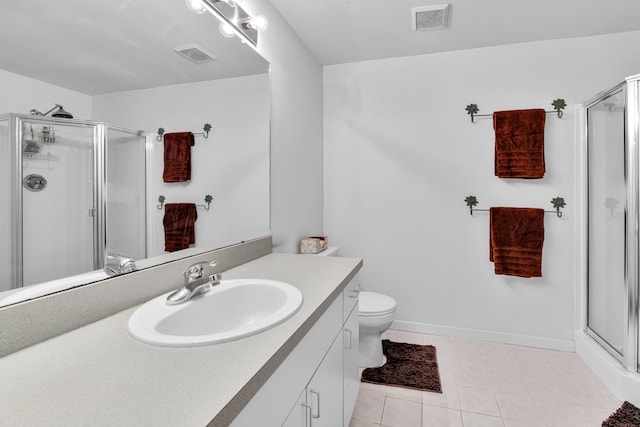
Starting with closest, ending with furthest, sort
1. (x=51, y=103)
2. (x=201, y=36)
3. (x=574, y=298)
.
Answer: (x=51, y=103) → (x=201, y=36) → (x=574, y=298)

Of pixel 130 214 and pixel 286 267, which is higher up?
pixel 130 214

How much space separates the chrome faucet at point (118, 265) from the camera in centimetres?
98

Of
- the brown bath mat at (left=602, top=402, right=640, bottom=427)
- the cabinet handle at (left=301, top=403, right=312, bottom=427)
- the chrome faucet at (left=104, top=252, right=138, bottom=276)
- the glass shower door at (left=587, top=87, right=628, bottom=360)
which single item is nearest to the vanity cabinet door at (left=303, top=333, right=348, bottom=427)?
the cabinet handle at (left=301, top=403, right=312, bottom=427)

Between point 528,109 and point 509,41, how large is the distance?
0.53 meters

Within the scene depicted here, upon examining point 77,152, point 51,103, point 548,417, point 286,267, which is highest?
point 51,103

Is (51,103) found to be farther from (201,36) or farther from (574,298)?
(574,298)

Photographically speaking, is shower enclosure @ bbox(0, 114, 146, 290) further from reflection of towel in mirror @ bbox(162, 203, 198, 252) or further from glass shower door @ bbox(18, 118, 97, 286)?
reflection of towel in mirror @ bbox(162, 203, 198, 252)

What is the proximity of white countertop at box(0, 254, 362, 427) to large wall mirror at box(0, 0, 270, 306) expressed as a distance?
7.9 inches

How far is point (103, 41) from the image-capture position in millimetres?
972

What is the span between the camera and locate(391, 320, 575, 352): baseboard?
2.41m

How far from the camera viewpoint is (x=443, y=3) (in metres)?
1.97

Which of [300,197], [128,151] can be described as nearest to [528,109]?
[300,197]

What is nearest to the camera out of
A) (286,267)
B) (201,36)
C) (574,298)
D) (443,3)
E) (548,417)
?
Answer: (201,36)

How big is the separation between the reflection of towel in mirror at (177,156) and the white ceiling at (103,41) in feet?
0.67
